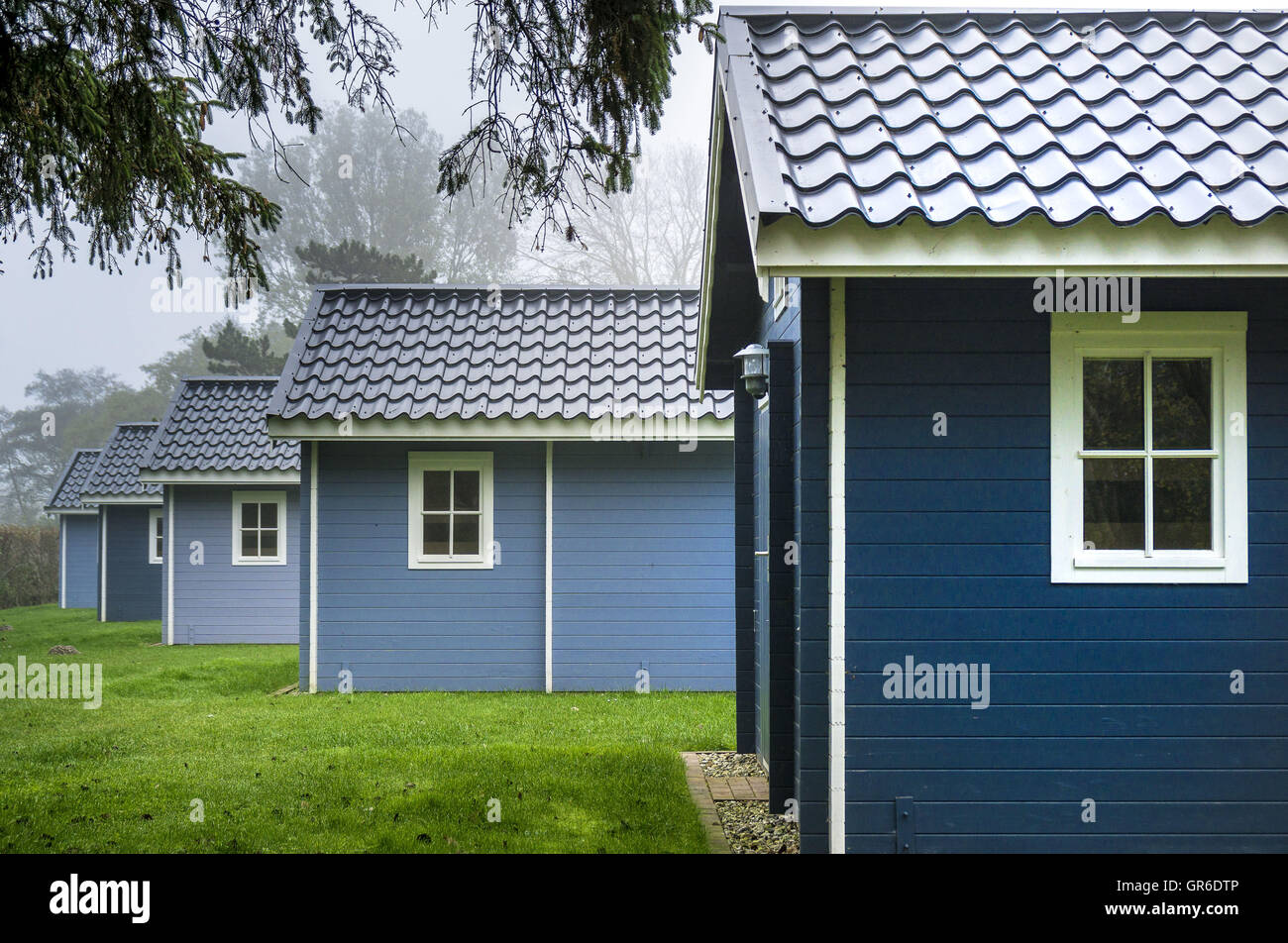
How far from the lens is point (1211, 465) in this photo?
467 centimetres

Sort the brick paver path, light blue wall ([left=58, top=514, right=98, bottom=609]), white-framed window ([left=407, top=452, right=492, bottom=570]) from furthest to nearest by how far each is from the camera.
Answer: light blue wall ([left=58, top=514, right=98, bottom=609]), white-framed window ([left=407, top=452, right=492, bottom=570]), the brick paver path

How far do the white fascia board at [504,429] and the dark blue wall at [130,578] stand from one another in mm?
11911

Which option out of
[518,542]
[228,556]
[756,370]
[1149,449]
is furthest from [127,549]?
A: [1149,449]

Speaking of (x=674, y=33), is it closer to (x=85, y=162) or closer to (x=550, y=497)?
(x=85, y=162)

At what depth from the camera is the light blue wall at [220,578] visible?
55.2ft

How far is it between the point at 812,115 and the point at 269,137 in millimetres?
3074

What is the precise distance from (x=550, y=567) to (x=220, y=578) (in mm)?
8378

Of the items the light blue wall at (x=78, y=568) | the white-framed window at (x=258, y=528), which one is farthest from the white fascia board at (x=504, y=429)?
the light blue wall at (x=78, y=568)

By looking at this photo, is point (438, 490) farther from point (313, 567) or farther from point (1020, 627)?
point (1020, 627)

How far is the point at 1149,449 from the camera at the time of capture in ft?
15.3

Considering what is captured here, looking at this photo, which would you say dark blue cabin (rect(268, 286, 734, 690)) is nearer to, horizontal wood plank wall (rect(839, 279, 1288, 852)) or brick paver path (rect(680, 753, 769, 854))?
brick paver path (rect(680, 753, 769, 854))

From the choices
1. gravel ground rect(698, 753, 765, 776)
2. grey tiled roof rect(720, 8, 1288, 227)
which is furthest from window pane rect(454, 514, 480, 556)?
grey tiled roof rect(720, 8, 1288, 227)

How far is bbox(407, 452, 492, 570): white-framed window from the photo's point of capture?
36.7 ft

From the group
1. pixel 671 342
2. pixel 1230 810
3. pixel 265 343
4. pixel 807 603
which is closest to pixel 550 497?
pixel 671 342
